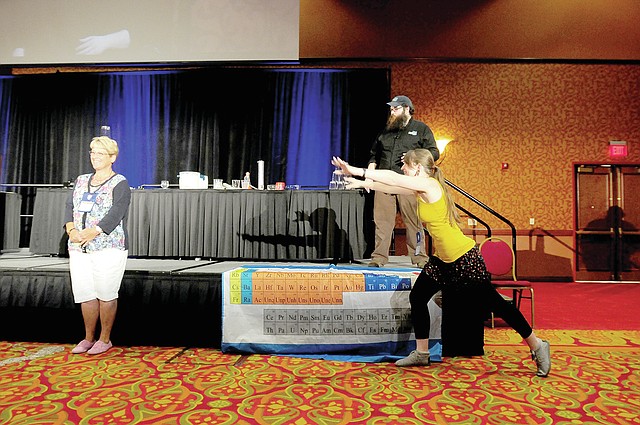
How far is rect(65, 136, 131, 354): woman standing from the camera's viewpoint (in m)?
2.82

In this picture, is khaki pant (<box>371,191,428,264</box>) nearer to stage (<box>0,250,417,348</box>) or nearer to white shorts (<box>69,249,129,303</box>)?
stage (<box>0,250,417,348</box>)

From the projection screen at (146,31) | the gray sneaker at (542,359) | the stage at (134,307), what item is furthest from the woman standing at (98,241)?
the projection screen at (146,31)

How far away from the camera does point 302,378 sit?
8.08ft

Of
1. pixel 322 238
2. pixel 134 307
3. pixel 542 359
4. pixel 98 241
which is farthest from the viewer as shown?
pixel 322 238

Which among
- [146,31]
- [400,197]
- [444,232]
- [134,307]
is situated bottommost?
[134,307]

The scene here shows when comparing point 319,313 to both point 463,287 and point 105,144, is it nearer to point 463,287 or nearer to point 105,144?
point 463,287

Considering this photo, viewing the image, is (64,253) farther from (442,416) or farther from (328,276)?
(442,416)

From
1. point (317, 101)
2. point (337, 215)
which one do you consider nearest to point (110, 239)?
point (337, 215)

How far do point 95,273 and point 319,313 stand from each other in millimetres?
1534

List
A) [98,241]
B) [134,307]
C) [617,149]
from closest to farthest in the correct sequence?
1. [98,241]
2. [134,307]
3. [617,149]

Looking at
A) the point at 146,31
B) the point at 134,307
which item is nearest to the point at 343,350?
the point at 134,307

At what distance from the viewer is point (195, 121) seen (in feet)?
24.0

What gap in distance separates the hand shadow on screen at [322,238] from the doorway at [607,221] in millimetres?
5058

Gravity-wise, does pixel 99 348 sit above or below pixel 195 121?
below
